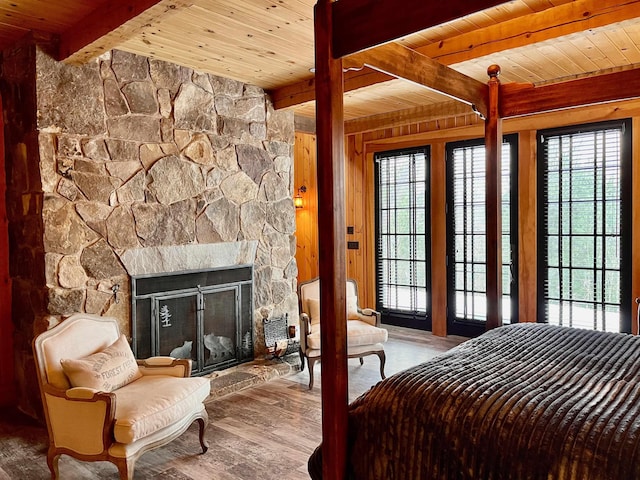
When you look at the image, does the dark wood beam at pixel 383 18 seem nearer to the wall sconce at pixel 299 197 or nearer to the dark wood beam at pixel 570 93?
the dark wood beam at pixel 570 93

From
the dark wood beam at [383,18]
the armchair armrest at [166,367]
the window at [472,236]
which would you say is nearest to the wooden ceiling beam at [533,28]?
the dark wood beam at [383,18]

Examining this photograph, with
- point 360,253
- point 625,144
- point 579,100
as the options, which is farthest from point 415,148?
point 579,100

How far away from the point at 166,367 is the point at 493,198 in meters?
2.47

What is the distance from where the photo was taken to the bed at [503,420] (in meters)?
1.55

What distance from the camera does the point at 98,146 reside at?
11.5ft

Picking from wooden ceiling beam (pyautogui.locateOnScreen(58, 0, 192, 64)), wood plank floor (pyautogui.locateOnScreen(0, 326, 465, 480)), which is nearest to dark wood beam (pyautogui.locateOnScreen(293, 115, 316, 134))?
wooden ceiling beam (pyautogui.locateOnScreen(58, 0, 192, 64))

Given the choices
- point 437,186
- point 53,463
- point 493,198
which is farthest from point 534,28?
point 53,463

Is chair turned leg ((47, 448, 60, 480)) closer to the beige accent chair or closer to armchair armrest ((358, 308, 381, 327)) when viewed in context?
the beige accent chair

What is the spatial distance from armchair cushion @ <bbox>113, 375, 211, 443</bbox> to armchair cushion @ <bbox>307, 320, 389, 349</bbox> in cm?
128

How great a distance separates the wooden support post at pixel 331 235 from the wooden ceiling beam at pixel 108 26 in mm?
977

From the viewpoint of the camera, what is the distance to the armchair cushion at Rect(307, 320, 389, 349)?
4234 millimetres

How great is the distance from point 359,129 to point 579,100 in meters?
3.19

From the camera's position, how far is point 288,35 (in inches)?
133

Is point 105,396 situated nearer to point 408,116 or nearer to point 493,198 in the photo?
point 493,198
